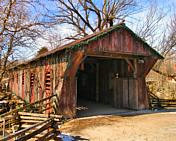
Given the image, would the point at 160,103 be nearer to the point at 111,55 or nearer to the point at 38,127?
the point at 111,55

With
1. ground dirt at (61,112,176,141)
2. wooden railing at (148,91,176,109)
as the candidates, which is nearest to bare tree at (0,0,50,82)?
ground dirt at (61,112,176,141)

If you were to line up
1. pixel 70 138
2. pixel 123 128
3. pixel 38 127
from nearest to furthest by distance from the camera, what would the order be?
1. pixel 38 127
2. pixel 70 138
3. pixel 123 128

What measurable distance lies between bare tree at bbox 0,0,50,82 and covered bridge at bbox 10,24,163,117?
4.76ft

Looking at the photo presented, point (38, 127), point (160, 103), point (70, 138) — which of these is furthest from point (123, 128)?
point (160, 103)

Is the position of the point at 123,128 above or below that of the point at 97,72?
below

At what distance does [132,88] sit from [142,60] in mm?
1728

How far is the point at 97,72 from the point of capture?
15570 mm

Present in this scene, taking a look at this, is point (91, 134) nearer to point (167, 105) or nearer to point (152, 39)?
point (167, 105)

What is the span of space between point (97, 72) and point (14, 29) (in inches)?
285

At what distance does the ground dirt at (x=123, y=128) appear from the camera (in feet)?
22.8

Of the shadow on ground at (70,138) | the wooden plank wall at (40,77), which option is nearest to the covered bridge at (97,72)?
the wooden plank wall at (40,77)

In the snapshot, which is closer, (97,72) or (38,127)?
(38,127)

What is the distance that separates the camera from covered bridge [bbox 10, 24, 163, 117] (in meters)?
9.64

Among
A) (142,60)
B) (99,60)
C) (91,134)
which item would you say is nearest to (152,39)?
(99,60)
